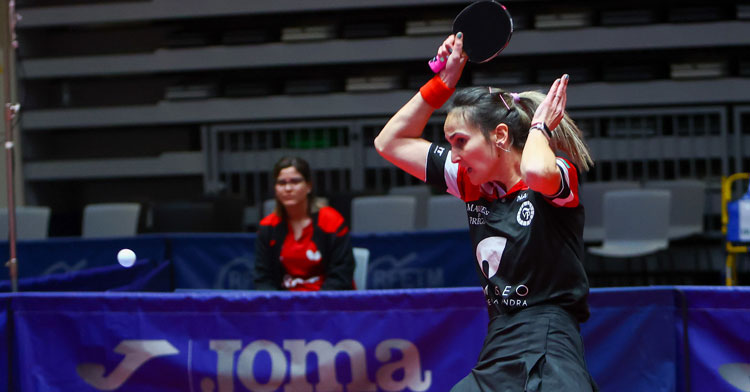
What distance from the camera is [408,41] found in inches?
322

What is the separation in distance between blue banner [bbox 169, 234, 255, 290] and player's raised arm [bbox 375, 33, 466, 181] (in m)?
3.16

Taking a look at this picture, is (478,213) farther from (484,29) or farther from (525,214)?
(484,29)

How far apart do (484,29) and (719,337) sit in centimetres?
129

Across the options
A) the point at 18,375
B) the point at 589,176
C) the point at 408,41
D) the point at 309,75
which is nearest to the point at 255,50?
the point at 309,75

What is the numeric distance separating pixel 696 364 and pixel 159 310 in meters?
1.70

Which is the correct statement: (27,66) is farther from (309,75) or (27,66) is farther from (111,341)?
(111,341)

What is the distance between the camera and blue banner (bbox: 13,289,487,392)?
253 centimetres

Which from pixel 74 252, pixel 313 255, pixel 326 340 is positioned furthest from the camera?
pixel 74 252

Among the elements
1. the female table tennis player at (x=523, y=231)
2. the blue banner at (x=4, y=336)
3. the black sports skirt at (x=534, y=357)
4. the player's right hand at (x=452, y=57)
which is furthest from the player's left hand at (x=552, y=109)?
the blue banner at (x=4, y=336)

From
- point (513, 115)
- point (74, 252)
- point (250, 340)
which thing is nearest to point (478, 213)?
point (513, 115)

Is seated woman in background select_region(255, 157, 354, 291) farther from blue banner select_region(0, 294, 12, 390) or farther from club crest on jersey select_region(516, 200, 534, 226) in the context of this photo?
club crest on jersey select_region(516, 200, 534, 226)

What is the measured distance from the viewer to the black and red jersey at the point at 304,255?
378 cm

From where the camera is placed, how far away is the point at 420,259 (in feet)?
16.8

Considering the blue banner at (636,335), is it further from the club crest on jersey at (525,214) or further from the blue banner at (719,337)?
the club crest on jersey at (525,214)
